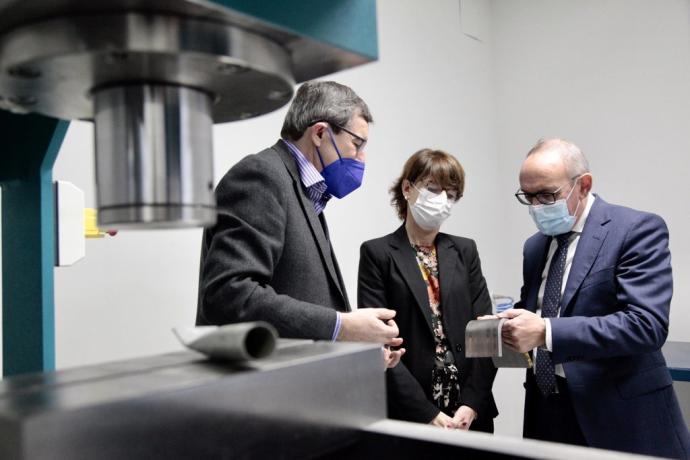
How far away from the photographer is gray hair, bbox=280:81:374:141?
1555 millimetres

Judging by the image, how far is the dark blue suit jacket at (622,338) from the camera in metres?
1.57

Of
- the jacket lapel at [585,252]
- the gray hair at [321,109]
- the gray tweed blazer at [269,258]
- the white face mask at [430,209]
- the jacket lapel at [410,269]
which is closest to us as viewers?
the gray tweed blazer at [269,258]

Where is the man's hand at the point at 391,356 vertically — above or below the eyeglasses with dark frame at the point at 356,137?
below

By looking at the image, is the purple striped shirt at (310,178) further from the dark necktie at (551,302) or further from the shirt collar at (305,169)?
the dark necktie at (551,302)

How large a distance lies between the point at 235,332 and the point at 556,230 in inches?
56.2

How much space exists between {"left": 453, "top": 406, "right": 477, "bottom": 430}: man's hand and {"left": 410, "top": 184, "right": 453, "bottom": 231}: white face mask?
2.05ft

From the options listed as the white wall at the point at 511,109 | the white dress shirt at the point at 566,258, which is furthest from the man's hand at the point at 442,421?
the white wall at the point at 511,109

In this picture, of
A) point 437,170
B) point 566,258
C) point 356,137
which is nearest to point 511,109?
point 437,170

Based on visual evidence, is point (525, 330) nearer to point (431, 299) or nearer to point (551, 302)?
point (551, 302)

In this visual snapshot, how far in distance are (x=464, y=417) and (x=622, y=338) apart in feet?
1.99

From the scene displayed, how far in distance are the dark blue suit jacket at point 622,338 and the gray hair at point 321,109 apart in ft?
2.40

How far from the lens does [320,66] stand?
564 mm

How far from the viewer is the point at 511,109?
12.9ft

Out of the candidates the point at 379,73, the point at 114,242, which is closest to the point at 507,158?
the point at 379,73
